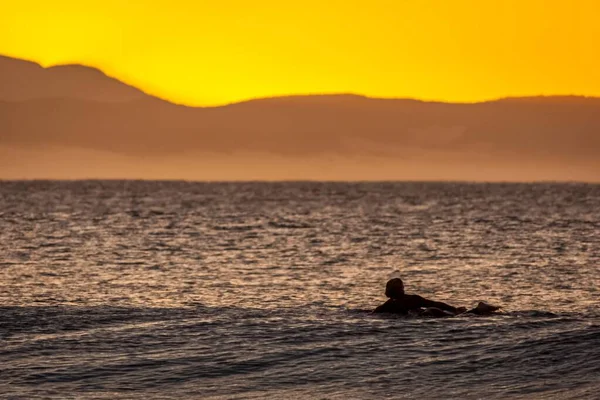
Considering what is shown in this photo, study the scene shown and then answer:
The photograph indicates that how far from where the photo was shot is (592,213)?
13875 cm

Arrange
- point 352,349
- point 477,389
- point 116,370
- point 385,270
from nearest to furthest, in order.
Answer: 1. point 477,389
2. point 116,370
3. point 352,349
4. point 385,270

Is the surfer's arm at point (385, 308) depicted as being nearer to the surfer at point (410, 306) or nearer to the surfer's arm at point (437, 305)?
the surfer at point (410, 306)

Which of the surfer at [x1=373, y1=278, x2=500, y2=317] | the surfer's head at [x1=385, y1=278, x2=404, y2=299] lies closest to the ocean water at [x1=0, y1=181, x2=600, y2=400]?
the surfer at [x1=373, y1=278, x2=500, y2=317]

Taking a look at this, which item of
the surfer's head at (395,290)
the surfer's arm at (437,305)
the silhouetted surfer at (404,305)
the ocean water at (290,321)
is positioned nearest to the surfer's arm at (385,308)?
the silhouetted surfer at (404,305)

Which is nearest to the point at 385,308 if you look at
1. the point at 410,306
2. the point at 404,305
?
the point at 404,305

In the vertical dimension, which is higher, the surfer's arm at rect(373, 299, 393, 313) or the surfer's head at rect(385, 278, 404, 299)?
the surfer's head at rect(385, 278, 404, 299)

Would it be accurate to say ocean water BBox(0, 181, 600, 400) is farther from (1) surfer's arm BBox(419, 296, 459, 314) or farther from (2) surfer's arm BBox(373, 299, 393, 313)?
(1) surfer's arm BBox(419, 296, 459, 314)

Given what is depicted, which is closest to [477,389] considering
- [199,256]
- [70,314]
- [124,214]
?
[70,314]

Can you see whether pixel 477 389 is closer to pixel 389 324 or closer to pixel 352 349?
pixel 352 349

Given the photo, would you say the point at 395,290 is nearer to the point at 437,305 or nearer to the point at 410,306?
the point at 410,306

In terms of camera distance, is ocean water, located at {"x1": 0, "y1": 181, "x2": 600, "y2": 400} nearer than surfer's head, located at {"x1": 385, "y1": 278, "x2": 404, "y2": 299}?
Yes

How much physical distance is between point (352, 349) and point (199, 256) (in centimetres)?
3861

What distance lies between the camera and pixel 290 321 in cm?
3575

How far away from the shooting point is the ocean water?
1027 inches
